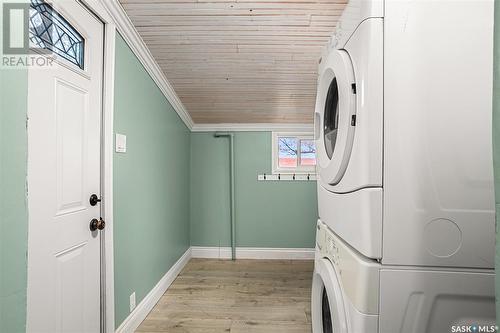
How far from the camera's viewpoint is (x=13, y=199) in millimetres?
807

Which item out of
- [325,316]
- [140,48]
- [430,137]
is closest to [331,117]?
[430,137]

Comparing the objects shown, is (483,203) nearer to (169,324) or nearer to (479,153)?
(479,153)

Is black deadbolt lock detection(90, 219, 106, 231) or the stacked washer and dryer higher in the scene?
the stacked washer and dryer

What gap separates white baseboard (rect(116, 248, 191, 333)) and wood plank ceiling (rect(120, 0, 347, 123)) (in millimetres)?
1768

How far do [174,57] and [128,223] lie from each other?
1303 millimetres

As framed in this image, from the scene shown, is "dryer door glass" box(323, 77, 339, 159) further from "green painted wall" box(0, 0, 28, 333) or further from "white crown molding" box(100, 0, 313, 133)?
"white crown molding" box(100, 0, 313, 133)

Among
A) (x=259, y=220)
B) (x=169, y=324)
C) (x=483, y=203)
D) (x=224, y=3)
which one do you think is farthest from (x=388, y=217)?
(x=259, y=220)

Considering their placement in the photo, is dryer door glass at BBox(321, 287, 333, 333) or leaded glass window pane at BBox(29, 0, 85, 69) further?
dryer door glass at BBox(321, 287, 333, 333)

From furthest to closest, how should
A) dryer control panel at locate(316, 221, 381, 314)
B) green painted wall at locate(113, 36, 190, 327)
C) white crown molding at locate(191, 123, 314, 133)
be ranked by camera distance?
1. white crown molding at locate(191, 123, 314, 133)
2. green painted wall at locate(113, 36, 190, 327)
3. dryer control panel at locate(316, 221, 381, 314)

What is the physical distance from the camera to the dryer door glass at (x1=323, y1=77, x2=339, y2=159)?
1107mm

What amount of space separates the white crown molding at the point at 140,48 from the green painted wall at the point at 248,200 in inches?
33.6

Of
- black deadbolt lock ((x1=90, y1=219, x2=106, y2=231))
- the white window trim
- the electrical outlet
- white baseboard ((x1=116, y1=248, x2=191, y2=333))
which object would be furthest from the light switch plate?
the white window trim

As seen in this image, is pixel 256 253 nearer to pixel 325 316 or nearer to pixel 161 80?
pixel 325 316

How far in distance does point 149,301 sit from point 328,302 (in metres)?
1.53
